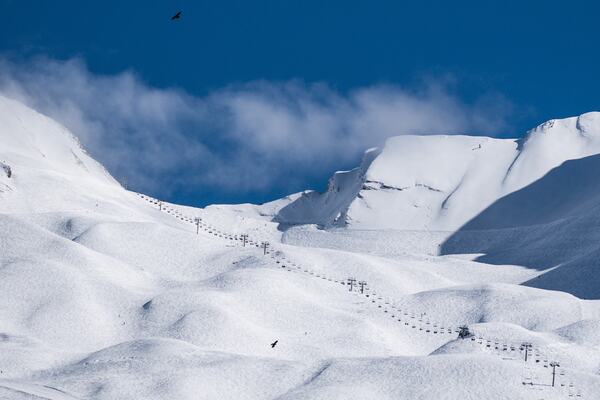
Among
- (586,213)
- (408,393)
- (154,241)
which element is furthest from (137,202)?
(408,393)

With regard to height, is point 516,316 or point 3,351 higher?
point 516,316

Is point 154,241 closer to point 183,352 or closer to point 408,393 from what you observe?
point 183,352

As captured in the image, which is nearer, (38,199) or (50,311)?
(50,311)

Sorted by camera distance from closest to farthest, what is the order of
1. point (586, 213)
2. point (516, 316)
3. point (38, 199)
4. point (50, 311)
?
1. point (50, 311)
2. point (516, 316)
3. point (38, 199)
4. point (586, 213)

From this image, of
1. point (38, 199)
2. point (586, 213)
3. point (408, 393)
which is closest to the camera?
point (408, 393)

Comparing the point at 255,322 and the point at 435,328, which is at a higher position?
the point at 435,328

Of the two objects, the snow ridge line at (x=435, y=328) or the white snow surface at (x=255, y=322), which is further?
the white snow surface at (x=255, y=322)

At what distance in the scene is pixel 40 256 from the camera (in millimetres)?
112688

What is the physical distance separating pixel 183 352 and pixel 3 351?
43.7 ft

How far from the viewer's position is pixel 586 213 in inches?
7205

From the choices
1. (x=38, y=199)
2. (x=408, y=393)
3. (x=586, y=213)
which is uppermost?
(x=586, y=213)

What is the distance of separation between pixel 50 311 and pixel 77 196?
70.7 m

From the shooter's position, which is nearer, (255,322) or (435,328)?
(255,322)

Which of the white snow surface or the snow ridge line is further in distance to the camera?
the white snow surface
